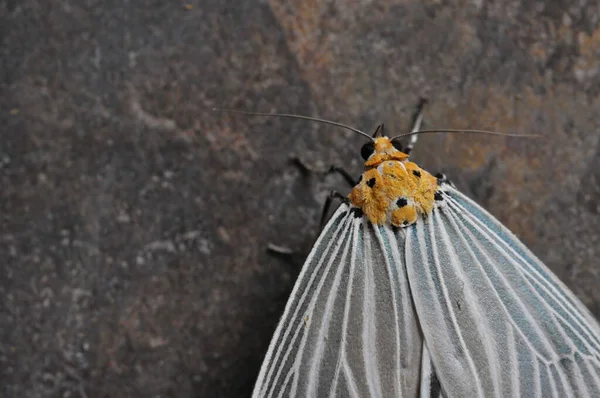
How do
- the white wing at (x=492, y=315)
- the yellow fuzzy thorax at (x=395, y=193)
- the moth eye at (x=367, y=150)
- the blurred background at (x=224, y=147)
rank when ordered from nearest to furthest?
the white wing at (x=492, y=315)
the yellow fuzzy thorax at (x=395, y=193)
the moth eye at (x=367, y=150)
the blurred background at (x=224, y=147)

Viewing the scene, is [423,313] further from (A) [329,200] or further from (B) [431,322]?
(A) [329,200]

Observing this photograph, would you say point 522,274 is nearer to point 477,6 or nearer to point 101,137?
point 477,6

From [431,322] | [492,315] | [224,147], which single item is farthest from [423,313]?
[224,147]

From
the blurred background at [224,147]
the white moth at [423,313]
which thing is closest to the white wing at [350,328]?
the white moth at [423,313]

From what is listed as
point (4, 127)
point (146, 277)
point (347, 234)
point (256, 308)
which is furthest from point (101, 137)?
point (347, 234)

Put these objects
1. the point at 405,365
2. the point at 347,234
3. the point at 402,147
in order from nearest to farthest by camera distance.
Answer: the point at 405,365 < the point at 347,234 < the point at 402,147

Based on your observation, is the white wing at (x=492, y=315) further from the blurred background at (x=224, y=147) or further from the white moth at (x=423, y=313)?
the blurred background at (x=224, y=147)

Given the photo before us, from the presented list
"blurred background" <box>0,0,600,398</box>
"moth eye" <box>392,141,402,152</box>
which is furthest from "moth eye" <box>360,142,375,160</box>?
"blurred background" <box>0,0,600,398</box>

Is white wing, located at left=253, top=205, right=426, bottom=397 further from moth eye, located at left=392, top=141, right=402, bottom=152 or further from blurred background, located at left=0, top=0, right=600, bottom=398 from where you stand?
blurred background, located at left=0, top=0, right=600, bottom=398
